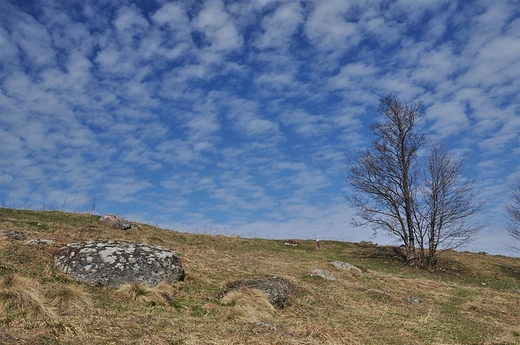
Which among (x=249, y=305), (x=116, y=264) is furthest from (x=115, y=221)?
(x=249, y=305)

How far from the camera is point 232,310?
10039 mm

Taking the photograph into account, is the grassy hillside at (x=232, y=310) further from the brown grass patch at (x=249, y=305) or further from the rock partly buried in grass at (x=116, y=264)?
the rock partly buried in grass at (x=116, y=264)

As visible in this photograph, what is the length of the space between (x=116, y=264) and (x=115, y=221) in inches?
676

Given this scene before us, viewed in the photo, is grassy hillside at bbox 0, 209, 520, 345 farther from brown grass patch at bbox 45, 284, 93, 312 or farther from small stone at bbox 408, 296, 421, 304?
small stone at bbox 408, 296, 421, 304

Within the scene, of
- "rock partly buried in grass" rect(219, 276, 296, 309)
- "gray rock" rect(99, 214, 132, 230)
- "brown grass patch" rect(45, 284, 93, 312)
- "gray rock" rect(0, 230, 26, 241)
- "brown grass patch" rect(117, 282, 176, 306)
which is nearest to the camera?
"brown grass patch" rect(45, 284, 93, 312)

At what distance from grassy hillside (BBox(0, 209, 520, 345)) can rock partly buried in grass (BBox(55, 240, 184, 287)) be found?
0.40 meters

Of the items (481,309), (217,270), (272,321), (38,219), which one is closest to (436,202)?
(481,309)

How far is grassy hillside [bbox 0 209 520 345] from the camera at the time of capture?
7590 mm

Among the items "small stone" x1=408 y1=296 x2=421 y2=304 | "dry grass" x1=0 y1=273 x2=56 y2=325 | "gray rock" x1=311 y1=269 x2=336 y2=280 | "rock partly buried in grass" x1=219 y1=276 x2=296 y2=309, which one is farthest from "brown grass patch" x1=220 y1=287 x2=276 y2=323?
"small stone" x1=408 y1=296 x2=421 y2=304

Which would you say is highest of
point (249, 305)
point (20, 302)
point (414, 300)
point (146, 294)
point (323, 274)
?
point (323, 274)

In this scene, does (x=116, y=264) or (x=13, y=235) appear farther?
(x=13, y=235)

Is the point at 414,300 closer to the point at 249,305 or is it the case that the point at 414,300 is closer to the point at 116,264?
the point at 249,305

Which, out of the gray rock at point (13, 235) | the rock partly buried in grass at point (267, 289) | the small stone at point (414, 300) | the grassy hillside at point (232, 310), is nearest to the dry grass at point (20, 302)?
the grassy hillside at point (232, 310)

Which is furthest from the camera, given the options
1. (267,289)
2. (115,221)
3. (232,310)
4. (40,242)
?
(115,221)
